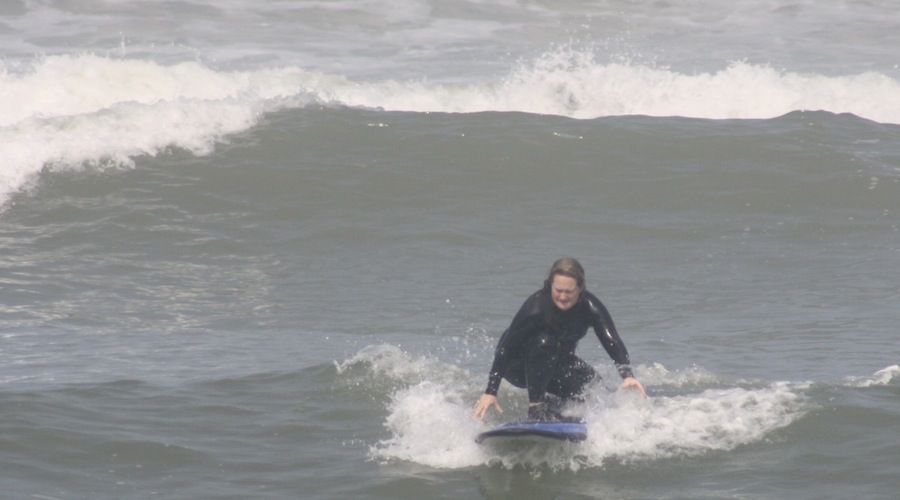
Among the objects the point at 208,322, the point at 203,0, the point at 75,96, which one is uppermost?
the point at 203,0

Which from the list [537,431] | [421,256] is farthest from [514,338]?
[421,256]

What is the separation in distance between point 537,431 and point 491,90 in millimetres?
15087

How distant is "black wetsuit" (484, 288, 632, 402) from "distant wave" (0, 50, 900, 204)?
10718mm

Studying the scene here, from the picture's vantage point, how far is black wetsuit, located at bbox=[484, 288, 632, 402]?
22.8ft

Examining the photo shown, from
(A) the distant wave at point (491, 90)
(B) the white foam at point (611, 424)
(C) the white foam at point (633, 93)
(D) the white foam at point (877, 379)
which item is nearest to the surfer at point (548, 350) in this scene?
(B) the white foam at point (611, 424)

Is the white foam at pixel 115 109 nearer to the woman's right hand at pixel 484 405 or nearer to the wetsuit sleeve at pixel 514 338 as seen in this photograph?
the wetsuit sleeve at pixel 514 338

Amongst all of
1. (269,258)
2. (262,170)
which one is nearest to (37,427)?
(269,258)

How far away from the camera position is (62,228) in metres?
13.5

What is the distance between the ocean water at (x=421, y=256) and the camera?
22.3 feet

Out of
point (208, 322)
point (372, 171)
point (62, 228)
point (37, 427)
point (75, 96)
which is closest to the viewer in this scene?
point (37, 427)

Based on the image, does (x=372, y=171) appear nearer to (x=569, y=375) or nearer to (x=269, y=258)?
(x=269, y=258)

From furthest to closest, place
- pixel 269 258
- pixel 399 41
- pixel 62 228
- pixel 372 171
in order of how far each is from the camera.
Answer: pixel 399 41 < pixel 372 171 < pixel 62 228 < pixel 269 258

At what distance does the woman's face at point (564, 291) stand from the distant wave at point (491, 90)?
11.0 m

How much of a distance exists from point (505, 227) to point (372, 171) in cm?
244
